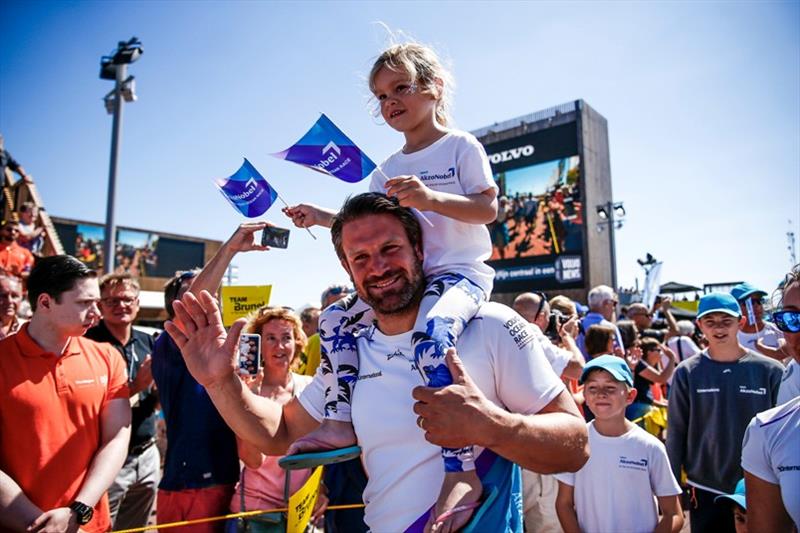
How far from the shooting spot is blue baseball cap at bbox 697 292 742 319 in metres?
4.05

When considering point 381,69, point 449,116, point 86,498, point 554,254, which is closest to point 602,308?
point 449,116

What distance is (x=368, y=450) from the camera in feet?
6.43

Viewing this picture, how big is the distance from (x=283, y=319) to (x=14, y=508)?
1.95 meters

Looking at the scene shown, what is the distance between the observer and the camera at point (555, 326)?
5336 millimetres

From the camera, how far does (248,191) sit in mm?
2893

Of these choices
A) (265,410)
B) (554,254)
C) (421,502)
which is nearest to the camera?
(421,502)

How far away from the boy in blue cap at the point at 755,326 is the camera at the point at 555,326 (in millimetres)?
1718

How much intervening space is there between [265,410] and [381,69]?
1635 millimetres

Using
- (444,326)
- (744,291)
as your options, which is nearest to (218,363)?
(444,326)

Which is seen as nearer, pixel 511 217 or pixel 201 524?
pixel 201 524

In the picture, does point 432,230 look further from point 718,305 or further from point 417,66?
point 718,305

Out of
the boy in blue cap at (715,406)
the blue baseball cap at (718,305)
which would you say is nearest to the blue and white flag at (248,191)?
the blue baseball cap at (718,305)

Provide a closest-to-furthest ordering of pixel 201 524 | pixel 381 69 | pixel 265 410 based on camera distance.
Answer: pixel 265 410, pixel 381 69, pixel 201 524

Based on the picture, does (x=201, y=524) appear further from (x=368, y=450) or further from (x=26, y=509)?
(x=368, y=450)
